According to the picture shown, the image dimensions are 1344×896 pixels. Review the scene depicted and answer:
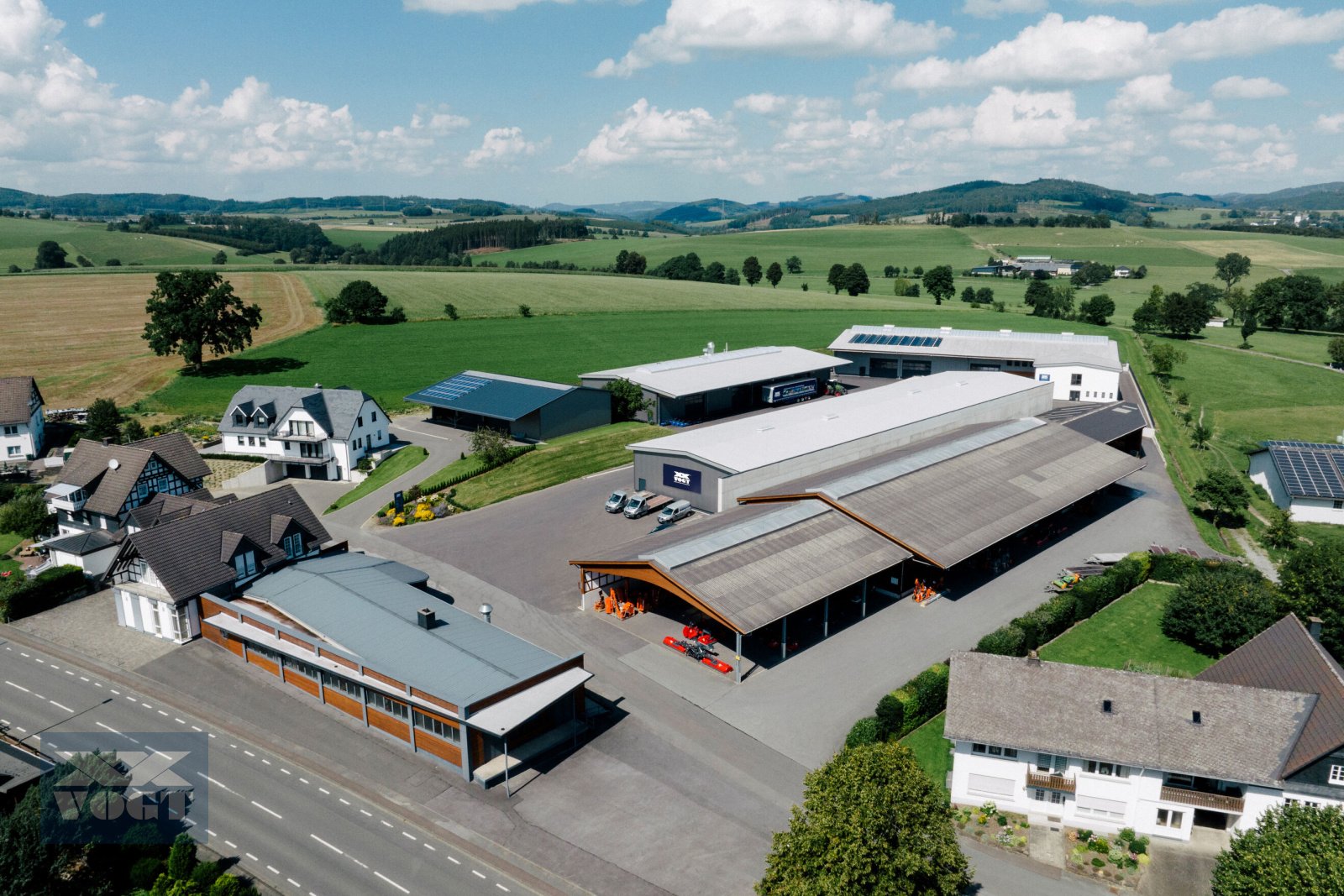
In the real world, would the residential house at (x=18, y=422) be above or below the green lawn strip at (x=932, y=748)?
above

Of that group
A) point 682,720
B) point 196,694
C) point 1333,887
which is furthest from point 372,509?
point 1333,887

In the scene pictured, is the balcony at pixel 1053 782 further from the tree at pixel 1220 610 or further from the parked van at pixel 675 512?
the parked van at pixel 675 512

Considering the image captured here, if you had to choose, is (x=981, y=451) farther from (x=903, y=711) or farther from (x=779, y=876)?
(x=779, y=876)

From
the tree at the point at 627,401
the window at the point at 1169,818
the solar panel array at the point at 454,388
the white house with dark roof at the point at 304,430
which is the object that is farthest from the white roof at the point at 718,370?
the window at the point at 1169,818

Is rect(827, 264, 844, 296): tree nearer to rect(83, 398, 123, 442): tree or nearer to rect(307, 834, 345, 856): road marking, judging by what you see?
rect(83, 398, 123, 442): tree

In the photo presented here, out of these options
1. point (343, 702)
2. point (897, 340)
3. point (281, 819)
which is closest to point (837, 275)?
point (897, 340)

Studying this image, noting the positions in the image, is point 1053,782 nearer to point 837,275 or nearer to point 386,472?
point 386,472
